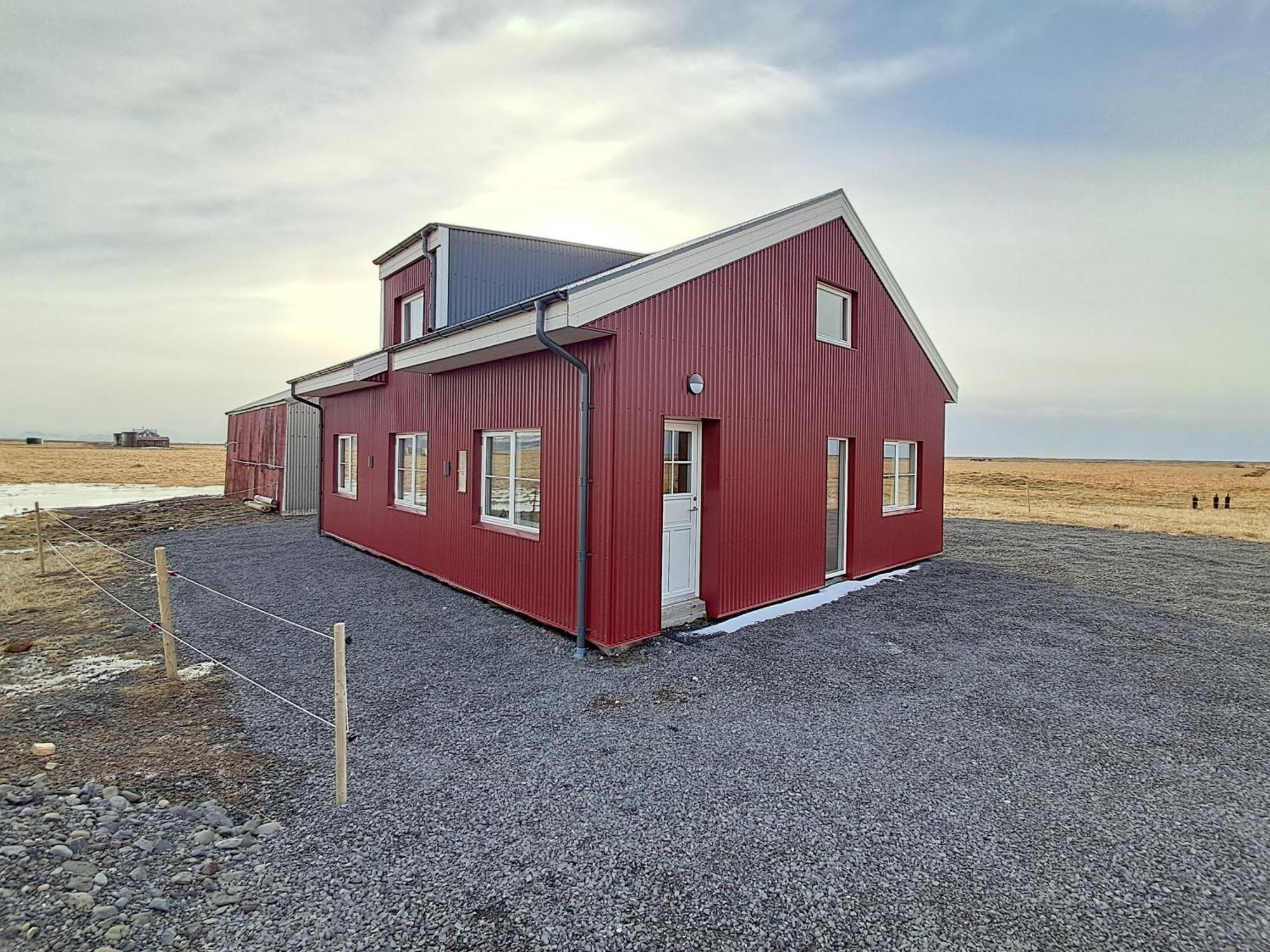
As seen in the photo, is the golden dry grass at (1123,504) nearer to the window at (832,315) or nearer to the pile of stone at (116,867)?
the window at (832,315)

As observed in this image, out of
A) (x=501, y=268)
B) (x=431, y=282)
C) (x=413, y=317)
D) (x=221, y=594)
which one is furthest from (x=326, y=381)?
(x=221, y=594)

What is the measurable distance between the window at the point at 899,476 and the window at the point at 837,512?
112 cm

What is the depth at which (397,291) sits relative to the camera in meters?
11.5

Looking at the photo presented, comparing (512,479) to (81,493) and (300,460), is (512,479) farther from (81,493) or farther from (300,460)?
(81,493)

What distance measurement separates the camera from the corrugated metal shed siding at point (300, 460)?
56.0 ft

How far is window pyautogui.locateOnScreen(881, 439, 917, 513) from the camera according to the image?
1035 cm

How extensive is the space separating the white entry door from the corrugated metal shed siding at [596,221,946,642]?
4.9 inches

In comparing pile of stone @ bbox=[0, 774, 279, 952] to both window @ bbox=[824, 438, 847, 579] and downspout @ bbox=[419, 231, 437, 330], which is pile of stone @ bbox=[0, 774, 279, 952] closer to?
downspout @ bbox=[419, 231, 437, 330]

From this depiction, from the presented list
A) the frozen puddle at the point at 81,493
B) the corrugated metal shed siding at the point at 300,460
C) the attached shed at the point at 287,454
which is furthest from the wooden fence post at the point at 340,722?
the frozen puddle at the point at 81,493

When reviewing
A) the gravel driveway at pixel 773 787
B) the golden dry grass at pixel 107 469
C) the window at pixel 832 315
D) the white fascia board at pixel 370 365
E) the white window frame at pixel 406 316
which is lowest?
the gravel driveway at pixel 773 787

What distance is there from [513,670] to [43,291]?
732 inches

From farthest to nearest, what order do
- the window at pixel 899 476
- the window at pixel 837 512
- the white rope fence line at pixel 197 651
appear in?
the window at pixel 899 476 → the window at pixel 837 512 → the white rope fence line at pixel 197 651

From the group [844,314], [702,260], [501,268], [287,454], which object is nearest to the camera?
[702,260]

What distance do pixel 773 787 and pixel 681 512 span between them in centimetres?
360
